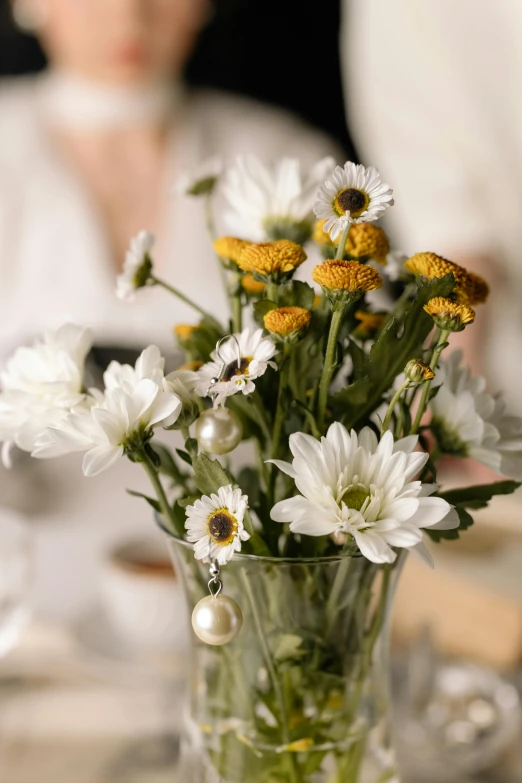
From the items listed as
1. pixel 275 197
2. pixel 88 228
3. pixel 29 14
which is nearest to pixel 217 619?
pixel 275 197

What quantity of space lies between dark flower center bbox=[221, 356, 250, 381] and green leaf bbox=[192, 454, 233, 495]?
0.11 ft

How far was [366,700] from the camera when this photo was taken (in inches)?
14.9

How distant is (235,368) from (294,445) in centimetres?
4

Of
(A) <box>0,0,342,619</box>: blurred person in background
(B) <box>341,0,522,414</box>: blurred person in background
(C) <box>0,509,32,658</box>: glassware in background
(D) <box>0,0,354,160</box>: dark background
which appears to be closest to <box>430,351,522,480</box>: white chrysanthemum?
(C) <box>0,509,32,658</box>: glassware in background

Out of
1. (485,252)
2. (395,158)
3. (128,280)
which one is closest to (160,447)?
(128,280)

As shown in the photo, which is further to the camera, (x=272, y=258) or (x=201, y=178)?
(x=201, y=178)

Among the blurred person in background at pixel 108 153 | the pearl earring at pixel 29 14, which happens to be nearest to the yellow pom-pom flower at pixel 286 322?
the blurred person in background at pixel 108 153

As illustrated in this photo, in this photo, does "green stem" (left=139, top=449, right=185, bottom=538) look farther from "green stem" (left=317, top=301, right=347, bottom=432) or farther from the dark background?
the dark background

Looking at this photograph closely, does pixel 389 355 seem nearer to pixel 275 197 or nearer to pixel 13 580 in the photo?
pixel 275 197

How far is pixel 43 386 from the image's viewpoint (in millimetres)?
338

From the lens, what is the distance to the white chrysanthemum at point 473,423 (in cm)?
34

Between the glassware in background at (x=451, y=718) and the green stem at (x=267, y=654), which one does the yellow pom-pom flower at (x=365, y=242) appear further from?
the glassware in background at (x=451, y=718)

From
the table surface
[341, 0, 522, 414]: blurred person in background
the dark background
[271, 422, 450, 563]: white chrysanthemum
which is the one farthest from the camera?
the dark background

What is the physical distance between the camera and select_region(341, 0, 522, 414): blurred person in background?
1.05 m
